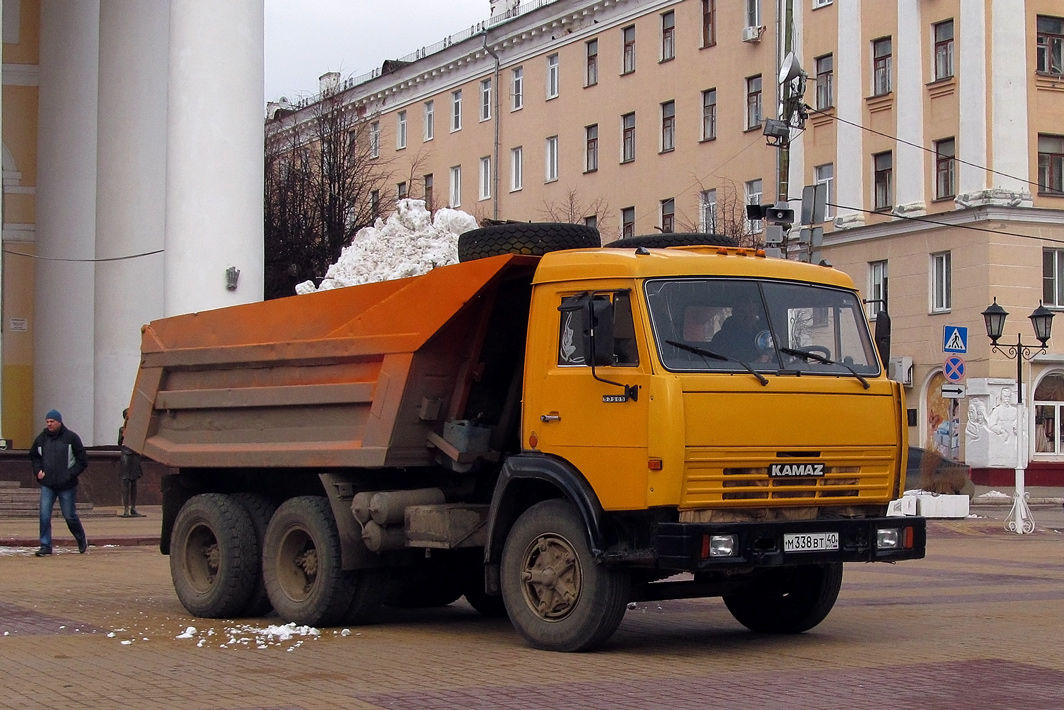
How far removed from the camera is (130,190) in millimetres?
32594

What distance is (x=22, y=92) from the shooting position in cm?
3656

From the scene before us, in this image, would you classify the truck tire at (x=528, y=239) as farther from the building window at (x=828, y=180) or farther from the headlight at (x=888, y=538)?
the building window at (x=828, y=180)

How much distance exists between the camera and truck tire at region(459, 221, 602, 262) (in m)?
11.0

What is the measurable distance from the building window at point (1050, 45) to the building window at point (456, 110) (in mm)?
26954

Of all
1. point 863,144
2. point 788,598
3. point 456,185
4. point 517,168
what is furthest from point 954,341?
point 456,185

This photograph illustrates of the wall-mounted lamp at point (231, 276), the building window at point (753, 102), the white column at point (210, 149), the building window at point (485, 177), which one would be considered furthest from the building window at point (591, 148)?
the wall-mounted lamp at point (231, 276)

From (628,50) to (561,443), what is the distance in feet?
147

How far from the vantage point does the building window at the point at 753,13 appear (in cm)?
4766

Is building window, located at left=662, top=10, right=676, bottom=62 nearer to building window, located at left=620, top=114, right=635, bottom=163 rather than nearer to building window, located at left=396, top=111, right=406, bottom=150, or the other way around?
building window, located at left=620, top=114, right=635, bottom=163

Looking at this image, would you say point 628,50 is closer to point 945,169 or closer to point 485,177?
point 485,177

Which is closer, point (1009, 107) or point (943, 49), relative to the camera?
point (1009, 107)

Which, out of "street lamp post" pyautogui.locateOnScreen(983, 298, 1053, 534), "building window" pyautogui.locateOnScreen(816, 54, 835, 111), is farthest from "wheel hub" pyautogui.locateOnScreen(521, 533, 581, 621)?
"building window" pyautogui.locateOnScreen(816, 54, 835, 111)

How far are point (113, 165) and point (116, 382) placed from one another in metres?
4.45

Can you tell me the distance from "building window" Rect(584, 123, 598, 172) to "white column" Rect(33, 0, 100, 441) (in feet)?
76.4
